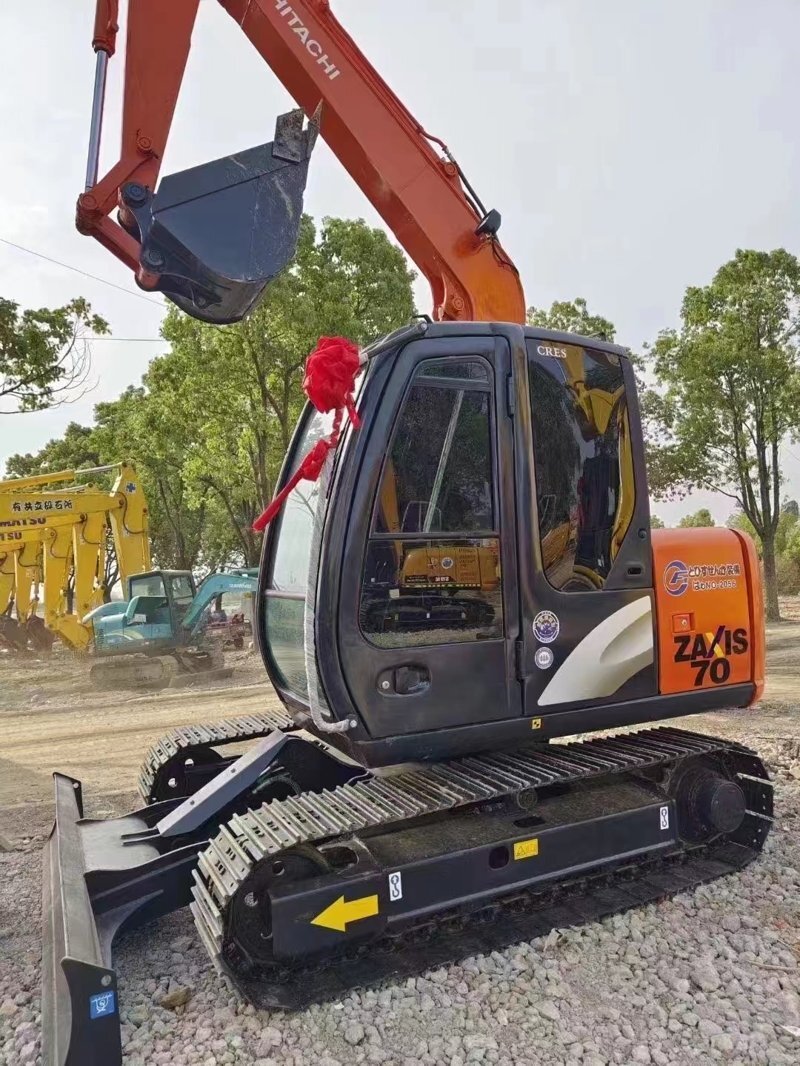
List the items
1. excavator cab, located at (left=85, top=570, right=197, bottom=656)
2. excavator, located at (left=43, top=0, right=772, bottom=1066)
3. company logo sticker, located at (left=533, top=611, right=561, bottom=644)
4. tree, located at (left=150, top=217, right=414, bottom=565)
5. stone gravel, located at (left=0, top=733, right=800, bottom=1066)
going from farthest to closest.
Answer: tree, located at (left=150, top=217, right=414, bottom=565) → excavator cab, located at (left=85, top=570, right=197, bottom=656) → company logo sticker, located at (left=533, top=611, right=561, bottom=644) → excavator, located at (left=43, top=0, right=772, bottom=1066) → stone gravel, located at (left=0, top=733, right=800, bottom=1066)

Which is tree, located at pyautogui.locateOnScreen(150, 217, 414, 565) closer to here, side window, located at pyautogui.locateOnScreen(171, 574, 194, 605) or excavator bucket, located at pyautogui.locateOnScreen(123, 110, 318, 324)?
side window, located at pyautogui.locateOnScreen(171, 574, 194, 605)

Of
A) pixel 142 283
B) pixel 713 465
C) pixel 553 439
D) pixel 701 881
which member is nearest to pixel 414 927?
pixel 701 881

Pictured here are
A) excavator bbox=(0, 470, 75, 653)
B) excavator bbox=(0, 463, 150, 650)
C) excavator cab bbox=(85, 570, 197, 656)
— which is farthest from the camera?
excavator bbox=(0, 470, 75, 653)

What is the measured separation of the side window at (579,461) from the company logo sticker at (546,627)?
145mm

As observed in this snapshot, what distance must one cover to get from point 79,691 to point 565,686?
38.7ft

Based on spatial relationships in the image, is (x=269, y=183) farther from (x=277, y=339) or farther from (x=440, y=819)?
(x=277, y=339)

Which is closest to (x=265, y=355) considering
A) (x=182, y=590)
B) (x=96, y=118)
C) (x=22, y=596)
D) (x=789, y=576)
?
(x=182, y=590)

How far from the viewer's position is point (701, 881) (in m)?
4.02

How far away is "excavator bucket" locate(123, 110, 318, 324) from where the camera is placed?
153 inches

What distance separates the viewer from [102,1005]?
2.68 meters

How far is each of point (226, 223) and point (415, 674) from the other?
2.34 metres

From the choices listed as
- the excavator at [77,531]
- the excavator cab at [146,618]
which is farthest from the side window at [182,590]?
the excavator at [77,531]

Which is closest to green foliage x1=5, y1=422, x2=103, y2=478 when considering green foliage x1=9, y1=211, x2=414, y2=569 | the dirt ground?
green foliage x1=9, y1=211, x2=414, y2=569

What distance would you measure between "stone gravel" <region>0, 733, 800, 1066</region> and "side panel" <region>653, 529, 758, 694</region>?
3.58 feet
